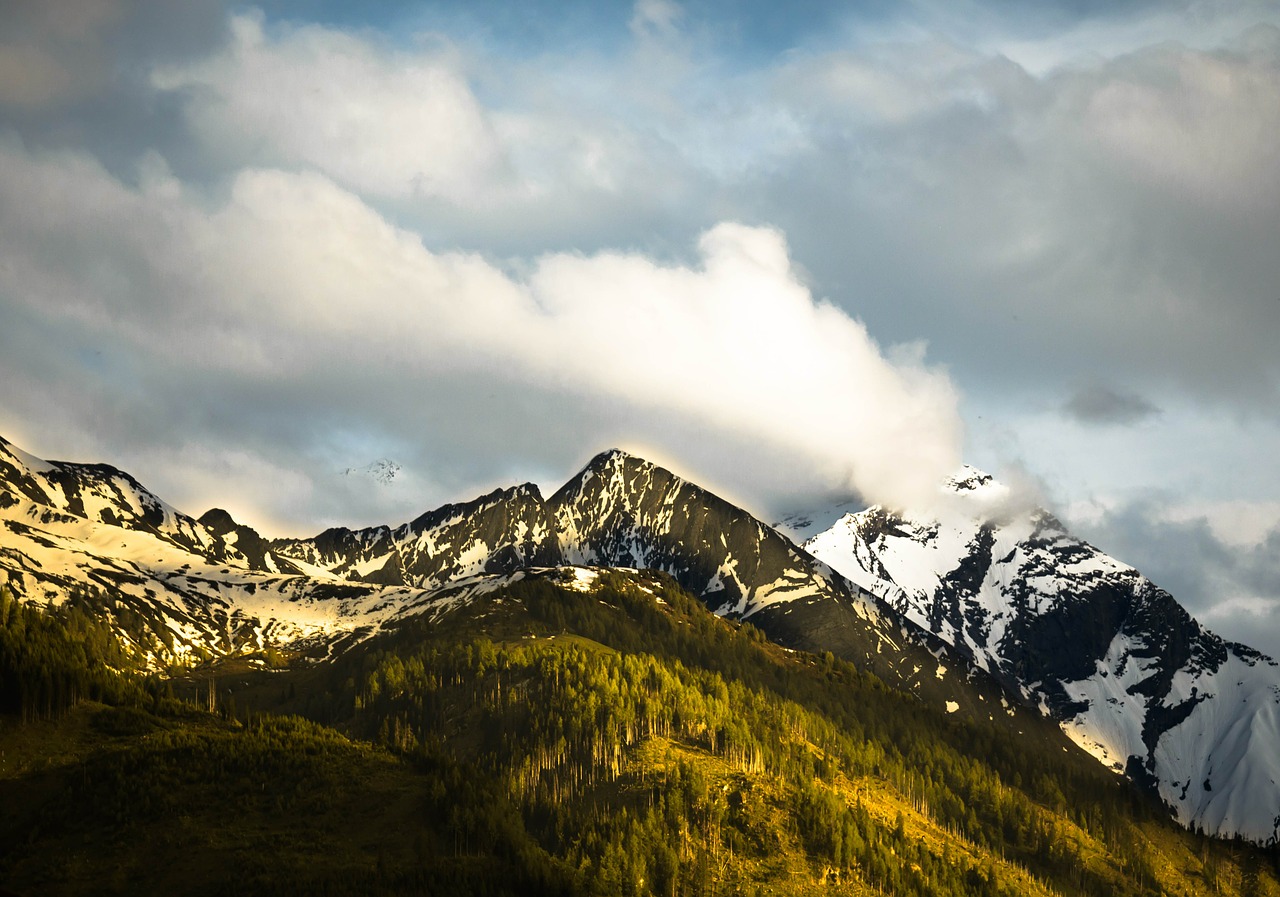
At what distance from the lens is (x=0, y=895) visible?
5734cm
